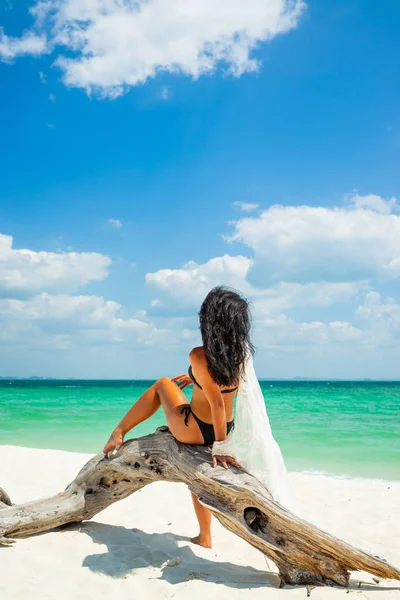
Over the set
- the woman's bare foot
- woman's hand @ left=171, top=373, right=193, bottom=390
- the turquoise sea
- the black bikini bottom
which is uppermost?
woman's hand @ left=171, top=373, right=193, bottom=390

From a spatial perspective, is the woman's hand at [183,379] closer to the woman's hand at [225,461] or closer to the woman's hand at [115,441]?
the woman's hand at [115,441]

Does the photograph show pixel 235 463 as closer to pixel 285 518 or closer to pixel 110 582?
pixel 285 518

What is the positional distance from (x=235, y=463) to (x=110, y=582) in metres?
1.30

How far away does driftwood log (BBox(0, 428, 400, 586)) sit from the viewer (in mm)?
3518

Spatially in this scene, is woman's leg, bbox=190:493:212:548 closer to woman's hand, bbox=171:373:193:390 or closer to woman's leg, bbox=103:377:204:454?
woman's leg, bbox=103:377:204:454

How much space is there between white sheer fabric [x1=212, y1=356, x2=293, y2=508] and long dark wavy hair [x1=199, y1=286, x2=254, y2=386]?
0.17 metres

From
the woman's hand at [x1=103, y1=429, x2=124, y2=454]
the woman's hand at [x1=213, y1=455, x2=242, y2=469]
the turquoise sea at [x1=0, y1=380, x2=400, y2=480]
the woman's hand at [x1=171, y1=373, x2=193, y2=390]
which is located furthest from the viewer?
the turquoise sea at [x1=0, y1=380, x2=400, y2=480]

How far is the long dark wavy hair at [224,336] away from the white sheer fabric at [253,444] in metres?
0.17

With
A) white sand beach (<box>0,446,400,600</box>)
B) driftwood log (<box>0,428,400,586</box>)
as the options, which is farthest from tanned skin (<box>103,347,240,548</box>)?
white sand beach (<box>0,446,400,600</box>)

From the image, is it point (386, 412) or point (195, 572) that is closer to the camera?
point (195, 572)

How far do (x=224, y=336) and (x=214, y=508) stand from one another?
138 cm

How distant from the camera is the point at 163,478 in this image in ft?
14.2

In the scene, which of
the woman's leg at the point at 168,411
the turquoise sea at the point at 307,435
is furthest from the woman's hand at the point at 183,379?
the turquoise sea at the point at 307,435

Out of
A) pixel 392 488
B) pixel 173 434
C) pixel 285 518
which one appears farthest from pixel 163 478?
pixel 392 488
